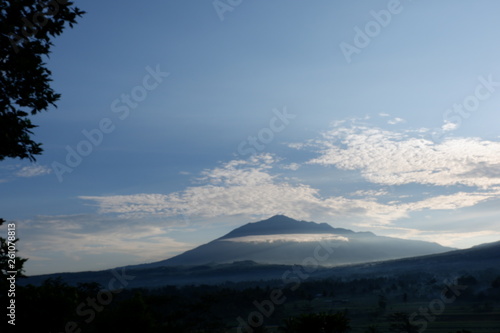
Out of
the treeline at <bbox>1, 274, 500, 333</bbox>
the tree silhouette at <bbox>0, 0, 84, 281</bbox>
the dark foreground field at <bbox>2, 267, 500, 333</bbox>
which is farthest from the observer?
the dark foreground field at <bbox>2, 267, 500, 333</bbox>

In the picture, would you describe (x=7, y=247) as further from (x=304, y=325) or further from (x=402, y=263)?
(x=402, y=263)

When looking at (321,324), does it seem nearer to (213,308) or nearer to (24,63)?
(24,63)

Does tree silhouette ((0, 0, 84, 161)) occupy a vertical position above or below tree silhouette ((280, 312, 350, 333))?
above

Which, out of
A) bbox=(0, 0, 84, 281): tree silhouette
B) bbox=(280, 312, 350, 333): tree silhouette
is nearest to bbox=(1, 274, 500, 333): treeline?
bbox=(280, 312, 350, 333): tree silhouette

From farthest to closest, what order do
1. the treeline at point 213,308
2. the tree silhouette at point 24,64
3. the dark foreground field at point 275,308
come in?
the dark foreground field at point 275,308 → the treeline at point 213,308 → the tree silhouette at point 24,64

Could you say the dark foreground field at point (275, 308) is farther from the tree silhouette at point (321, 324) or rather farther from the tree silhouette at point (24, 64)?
the tree silhouette at point (24, 64)

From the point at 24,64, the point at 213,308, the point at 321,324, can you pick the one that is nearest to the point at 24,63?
the point at 24,64

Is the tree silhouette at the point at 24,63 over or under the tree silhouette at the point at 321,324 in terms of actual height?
over

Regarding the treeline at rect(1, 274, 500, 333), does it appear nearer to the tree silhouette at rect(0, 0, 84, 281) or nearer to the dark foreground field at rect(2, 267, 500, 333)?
the dark foreground field at rect(2, 267, 500, 333)

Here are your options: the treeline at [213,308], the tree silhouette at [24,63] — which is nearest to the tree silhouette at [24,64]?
the tree silhouette at [24,63]

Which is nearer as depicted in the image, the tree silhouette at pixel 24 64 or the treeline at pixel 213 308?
the tree silhouette at pixel 24 64

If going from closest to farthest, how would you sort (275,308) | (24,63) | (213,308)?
(24,63), (213,308), (275,308)

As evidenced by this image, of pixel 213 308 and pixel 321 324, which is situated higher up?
pixel 321 324

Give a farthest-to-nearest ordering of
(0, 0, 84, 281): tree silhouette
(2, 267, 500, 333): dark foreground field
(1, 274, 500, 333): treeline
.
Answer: (2, 267, 500, 333): dark foreground field, (1, 274, 500, 333): treeline, (0, 0, 84, 281): tree silhouette
